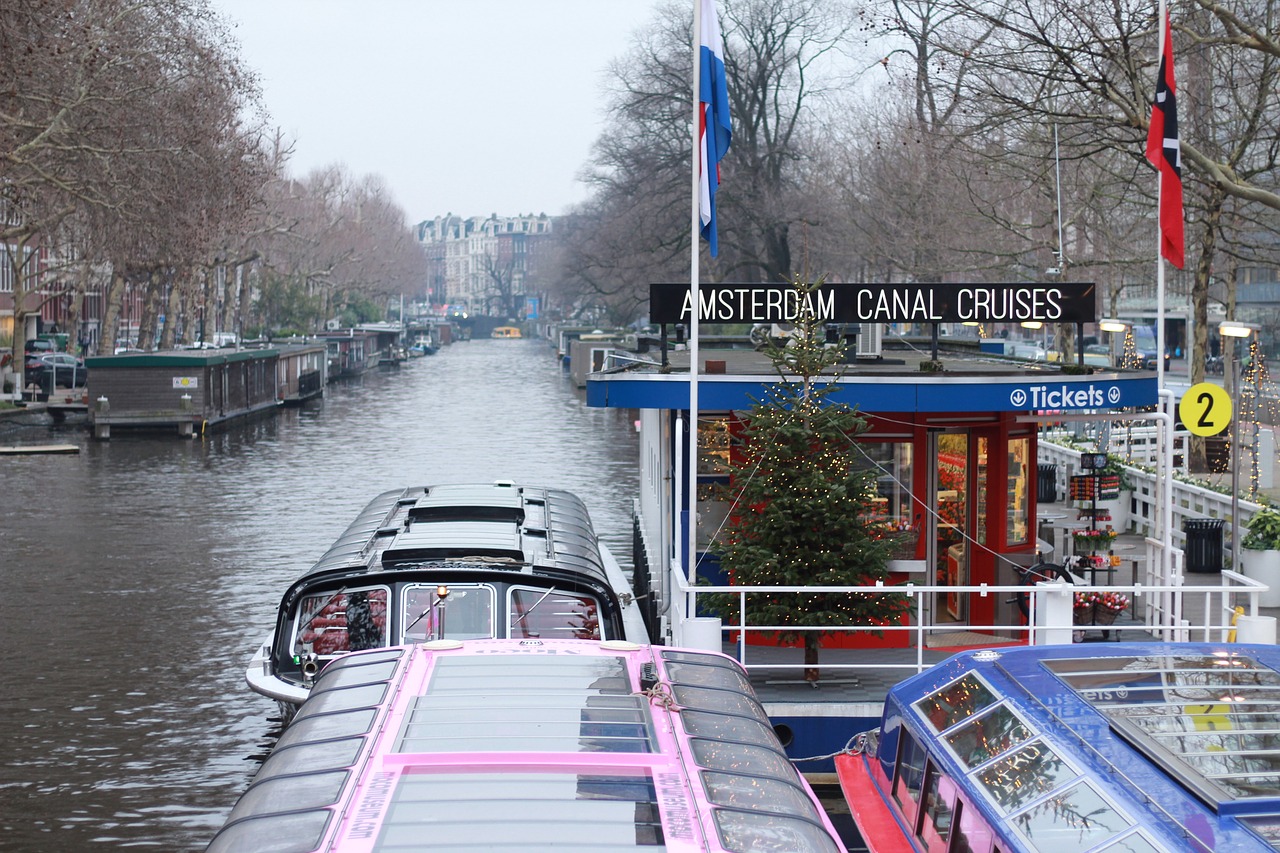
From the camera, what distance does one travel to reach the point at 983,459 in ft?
49.7

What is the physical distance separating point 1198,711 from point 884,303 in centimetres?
723

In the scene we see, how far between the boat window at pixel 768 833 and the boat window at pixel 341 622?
7133 millimetres

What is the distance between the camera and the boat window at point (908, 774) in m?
8.77

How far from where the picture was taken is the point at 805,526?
12.9 m

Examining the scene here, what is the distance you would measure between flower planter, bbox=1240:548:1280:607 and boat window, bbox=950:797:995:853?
12.7 meters

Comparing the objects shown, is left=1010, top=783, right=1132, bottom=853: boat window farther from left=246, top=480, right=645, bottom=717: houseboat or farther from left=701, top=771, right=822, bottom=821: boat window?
left=246, top=480, right=645, bottom=717: houseboat

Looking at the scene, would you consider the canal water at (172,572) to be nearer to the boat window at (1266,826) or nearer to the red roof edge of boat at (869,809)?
the red roof edge of boat at (869,809)

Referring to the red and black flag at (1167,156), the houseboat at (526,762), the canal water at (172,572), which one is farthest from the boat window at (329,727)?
the red and black flag at (1167,156)

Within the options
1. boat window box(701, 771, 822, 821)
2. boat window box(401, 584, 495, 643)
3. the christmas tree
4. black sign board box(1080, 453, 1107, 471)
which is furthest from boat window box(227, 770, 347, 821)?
black sign board box(1080, 453, 1107, 471)

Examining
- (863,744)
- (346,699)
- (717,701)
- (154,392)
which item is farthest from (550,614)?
(154,392)

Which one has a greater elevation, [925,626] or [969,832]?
[925,626]

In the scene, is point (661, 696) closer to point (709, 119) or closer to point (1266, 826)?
point (1266, 826)

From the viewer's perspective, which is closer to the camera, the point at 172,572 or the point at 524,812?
the point at 524,812

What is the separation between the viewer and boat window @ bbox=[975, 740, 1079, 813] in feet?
23.0
